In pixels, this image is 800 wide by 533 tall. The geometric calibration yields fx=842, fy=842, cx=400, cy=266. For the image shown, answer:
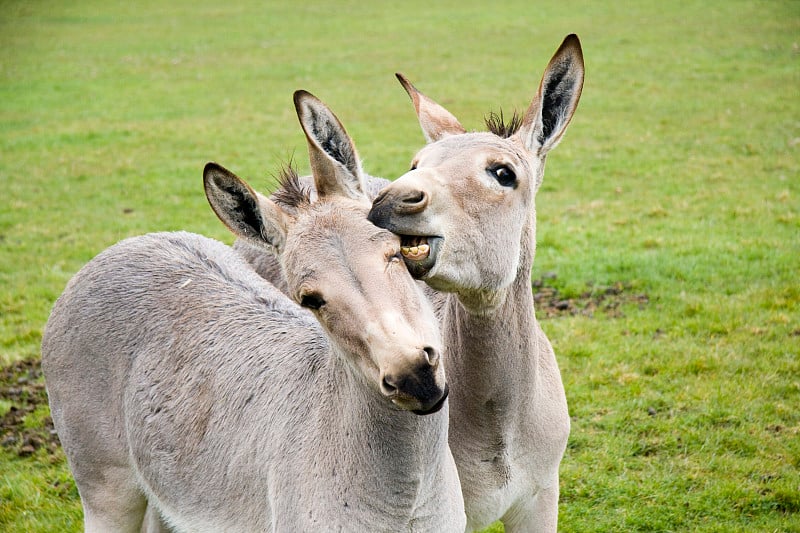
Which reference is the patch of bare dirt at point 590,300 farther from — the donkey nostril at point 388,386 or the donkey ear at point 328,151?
the donkey nostril at point 388,386

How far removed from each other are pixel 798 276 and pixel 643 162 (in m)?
5.54

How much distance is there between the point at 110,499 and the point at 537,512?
233 cm

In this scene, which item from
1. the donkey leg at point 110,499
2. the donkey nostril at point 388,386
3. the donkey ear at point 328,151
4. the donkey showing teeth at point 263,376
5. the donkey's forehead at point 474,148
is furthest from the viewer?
the donkey leg at point 110,499

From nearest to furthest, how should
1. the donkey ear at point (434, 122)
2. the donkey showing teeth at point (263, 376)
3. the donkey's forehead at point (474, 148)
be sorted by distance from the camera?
the donkey showing teeth at point (263, 376) → the donkey's forehead at point (474, 148) → the donkey ear at point (434, 122)

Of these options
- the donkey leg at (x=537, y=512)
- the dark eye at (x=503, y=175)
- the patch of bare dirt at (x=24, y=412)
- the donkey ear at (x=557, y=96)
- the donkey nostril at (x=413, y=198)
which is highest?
the donkey ear at (x=557, y=96)

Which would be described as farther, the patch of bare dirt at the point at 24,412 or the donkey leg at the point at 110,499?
the patch of bare dirt at the point at 24,412

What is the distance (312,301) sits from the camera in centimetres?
325

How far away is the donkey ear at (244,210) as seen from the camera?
3.58m

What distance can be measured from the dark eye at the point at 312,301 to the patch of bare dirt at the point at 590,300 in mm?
5803

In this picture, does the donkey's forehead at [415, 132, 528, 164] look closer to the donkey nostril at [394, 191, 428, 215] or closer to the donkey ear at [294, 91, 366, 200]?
the donkey ear at [294, 91, 366, 200]

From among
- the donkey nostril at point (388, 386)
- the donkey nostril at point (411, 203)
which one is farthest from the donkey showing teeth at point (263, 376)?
the donkey nostril at point (411, 203)

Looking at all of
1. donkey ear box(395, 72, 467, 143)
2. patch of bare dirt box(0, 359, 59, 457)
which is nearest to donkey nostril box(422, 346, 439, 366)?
donkey ear box(395, 72, 467, 143)

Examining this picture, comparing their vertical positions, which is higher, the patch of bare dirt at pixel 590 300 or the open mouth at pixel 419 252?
the open mouth at pixel 419 252

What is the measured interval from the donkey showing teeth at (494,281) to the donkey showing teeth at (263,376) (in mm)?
243
